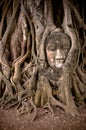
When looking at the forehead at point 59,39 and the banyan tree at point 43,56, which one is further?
the forehead at point 59,39

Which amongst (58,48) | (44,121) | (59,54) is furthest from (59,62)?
(44,121)

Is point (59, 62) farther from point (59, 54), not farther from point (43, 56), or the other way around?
point (43, 56)

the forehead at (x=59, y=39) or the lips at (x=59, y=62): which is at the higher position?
the forehead at (x=59, y=39)

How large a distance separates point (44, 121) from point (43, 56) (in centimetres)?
113

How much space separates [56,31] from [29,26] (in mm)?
719

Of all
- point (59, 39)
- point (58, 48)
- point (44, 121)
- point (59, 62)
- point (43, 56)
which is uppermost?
point (59, 39)

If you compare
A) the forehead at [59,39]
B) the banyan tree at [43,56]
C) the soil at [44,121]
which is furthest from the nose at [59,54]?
the soil at [44,121]

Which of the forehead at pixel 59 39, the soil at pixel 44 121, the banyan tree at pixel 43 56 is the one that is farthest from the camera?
the forehead at pixel 59 39

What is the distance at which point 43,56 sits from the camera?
12.0ft

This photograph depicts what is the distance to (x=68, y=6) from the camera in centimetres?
396

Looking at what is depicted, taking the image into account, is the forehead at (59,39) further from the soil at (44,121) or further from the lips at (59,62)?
the soil at (44,121)

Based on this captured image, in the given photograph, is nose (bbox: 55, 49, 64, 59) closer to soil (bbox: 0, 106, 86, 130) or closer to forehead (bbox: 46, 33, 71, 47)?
forehead (bbox: 46, 33, 71, 47)

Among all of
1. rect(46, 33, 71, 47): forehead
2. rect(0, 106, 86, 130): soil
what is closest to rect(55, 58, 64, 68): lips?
rect(46, 33, 71, 47): forehead

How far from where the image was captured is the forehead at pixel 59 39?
3.65 m
